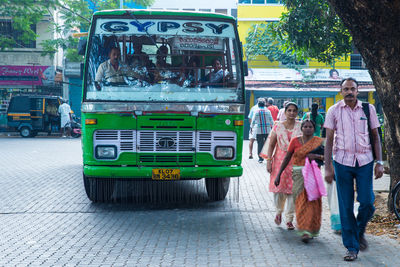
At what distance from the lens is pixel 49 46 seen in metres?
31.1

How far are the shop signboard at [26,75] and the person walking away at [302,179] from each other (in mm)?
28108

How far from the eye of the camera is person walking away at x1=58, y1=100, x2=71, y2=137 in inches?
1070

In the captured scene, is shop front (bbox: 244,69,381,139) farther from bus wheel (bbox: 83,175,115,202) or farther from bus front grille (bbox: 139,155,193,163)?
bus front grille (bbox: 139,155,193,163)

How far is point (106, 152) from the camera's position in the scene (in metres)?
8.09

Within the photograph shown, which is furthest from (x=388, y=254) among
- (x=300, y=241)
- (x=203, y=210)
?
(x=203, y=210)

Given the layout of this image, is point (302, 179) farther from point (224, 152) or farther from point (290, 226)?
point (224, 152)

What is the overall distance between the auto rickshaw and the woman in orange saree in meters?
22.7

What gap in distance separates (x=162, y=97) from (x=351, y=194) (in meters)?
3.38

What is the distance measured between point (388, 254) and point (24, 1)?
27220 millimetres

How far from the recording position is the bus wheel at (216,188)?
927 cm

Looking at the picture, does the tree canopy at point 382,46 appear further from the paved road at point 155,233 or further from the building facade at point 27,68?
the building facade at point 27,68

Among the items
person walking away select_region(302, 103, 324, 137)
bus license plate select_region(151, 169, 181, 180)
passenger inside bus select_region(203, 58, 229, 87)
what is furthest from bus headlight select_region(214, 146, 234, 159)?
person walking away select_region(302, 103, 324, 137)

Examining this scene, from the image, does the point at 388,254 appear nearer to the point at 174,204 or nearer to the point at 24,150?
the point at 174,204

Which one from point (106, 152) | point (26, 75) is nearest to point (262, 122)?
point (106, 152)
